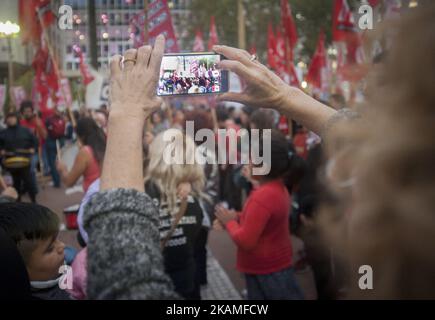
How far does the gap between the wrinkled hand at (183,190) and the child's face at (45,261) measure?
1279 millimetres

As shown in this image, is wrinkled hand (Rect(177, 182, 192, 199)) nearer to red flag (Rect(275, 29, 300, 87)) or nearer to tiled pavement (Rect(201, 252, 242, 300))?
tiled pavement (Rect(201, 252, 242, 300))

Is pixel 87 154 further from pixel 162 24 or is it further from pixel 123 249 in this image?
pixel 123 249

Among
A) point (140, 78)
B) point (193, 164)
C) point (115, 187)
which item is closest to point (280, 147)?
point (193, 164)

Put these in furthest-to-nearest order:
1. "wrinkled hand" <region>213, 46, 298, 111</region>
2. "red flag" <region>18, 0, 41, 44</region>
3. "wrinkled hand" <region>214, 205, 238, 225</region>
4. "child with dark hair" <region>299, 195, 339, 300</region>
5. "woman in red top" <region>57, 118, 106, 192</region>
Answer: "red flag" <region>18, 0, 41, 44</region> → "woman in red top" <region>57, 118, 106, 192</region> → "child with dark hair" <region>299, 195, 339, 300</region> → "wrinkled hand" <region>214, 205, 238, 225</region> → "wrinkled hand" <region>213, 46, 298, 111</region>

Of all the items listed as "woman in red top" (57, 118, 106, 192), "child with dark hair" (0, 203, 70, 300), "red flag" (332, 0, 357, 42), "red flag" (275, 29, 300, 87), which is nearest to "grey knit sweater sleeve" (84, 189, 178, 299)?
"child with dark hair" (0, 203, 70, 300)

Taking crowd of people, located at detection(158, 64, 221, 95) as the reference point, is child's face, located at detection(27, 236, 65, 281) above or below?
below

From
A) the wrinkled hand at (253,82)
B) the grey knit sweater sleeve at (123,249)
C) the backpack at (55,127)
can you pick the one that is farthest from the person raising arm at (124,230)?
the backpack at (55,127)

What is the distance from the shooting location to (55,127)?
39.8 feet

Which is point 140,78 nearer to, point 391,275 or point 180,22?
point 391,275

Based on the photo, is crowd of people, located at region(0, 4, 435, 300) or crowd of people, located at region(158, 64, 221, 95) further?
crowd of people, located at region(158, 64, 221, 95)

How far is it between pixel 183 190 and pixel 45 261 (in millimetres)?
1381

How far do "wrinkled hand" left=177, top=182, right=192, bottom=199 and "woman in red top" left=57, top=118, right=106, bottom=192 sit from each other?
82.0 inches

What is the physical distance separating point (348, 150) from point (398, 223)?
204 mm

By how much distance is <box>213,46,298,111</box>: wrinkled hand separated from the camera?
1723mm
